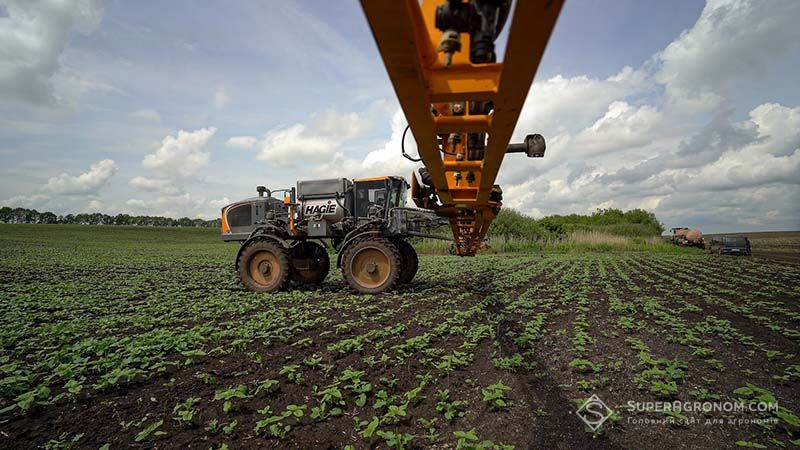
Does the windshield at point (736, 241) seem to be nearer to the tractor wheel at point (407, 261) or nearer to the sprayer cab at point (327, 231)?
the sprayer cab at point (327, 231)

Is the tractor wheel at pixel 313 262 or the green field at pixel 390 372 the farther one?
the tractor wheel at pixel 313 262

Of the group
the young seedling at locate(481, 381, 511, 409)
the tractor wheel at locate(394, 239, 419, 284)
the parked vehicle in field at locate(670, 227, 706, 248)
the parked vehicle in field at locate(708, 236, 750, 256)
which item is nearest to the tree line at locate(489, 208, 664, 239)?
the parked vehicle in field at locate(670, 227, 706, 248)

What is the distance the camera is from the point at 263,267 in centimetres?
1014

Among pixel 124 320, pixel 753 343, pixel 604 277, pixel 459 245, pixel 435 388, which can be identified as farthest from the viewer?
pixel 604 277

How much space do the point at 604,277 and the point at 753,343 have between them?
7.86 metres

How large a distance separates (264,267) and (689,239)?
4702cm

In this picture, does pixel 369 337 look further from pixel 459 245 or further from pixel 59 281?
pixel 59 281

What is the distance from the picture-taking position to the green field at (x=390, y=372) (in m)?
3.08

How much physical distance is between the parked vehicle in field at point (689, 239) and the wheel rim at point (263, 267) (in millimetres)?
46599

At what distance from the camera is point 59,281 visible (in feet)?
39.3

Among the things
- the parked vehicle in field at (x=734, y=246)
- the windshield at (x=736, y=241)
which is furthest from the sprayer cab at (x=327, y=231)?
the windshield at (x=736, y=241)

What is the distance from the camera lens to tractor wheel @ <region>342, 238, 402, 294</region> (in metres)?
9.37

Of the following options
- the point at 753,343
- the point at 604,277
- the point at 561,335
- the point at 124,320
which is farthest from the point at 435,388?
the point at 604,277

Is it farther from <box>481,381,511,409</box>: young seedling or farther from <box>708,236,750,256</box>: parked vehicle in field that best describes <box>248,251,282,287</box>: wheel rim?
<box>708,236,750,256</box>: parked vehicle in field
